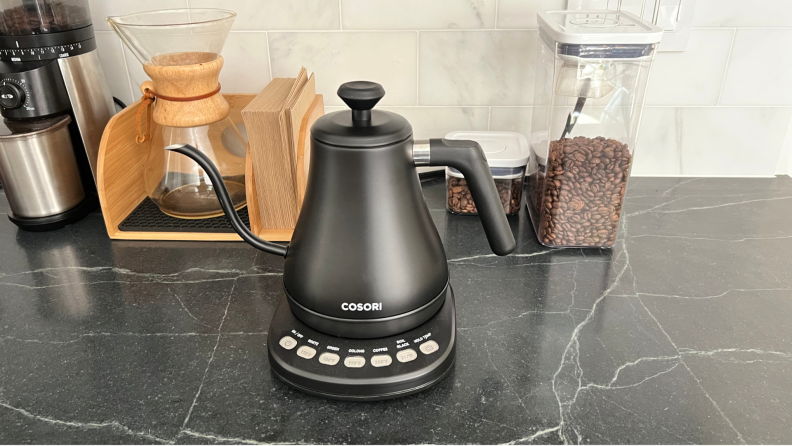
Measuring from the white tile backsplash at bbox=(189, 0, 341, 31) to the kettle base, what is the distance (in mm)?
584

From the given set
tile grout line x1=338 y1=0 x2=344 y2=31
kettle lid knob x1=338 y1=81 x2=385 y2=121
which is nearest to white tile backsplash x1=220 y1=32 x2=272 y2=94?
tile grout line x1=338 y1=0 x2=344 y2=31

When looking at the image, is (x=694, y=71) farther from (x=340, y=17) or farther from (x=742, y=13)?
(x=340, y=17)

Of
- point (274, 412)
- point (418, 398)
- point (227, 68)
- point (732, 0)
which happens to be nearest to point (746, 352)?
point (418, 398)

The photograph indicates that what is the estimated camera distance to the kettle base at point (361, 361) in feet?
1.66

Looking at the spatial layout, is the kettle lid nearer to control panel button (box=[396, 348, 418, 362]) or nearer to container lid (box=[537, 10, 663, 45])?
control panel button (box=[396, 348, 418, 362])

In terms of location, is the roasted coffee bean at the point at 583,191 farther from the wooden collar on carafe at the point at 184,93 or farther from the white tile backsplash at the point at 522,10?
the wooden collar on carafe at the point at 184,93

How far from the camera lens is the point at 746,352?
0.59m

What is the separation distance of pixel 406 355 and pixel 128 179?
590 mm

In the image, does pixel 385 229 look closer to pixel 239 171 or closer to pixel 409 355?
pixel 409 355

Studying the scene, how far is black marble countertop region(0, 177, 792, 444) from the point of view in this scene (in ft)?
1.64

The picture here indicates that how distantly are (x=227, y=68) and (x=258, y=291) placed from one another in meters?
0.47

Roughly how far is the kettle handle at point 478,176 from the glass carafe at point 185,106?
0.41 m

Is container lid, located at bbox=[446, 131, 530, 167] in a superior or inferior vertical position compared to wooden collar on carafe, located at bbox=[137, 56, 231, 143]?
inferior

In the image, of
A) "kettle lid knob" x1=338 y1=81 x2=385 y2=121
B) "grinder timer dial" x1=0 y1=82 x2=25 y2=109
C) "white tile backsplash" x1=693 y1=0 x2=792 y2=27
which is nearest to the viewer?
"kettle lid knob" x1=338 y1=81 x2=385 y2=121
